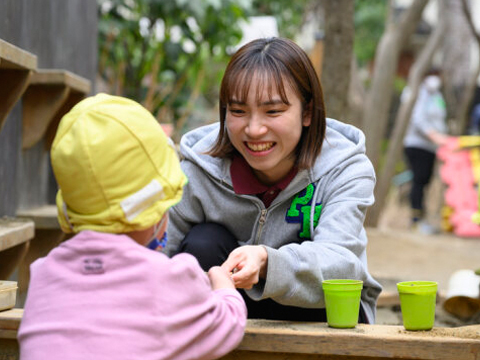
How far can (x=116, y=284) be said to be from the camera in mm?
1586

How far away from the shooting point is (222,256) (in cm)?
238

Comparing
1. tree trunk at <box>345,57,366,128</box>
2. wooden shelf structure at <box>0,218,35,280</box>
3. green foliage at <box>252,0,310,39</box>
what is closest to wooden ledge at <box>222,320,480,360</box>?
wooden shelf structure at <box>0,218,35,280</box>

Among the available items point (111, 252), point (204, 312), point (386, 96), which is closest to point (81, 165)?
point (111, 252)

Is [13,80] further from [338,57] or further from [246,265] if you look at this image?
[338,57]

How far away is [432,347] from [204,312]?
1.98ft

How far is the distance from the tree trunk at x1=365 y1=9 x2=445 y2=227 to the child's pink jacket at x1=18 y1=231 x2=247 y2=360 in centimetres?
608

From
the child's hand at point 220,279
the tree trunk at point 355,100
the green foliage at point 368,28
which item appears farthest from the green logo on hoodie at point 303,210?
the green foliage at point 368,28

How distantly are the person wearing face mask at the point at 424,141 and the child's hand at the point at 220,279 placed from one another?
7565 mm

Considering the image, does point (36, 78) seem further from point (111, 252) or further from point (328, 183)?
point (111, 252)

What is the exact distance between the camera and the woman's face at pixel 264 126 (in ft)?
7.43

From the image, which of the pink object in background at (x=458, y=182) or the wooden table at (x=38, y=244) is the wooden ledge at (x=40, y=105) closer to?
the wooden table at (x=38, y=244)

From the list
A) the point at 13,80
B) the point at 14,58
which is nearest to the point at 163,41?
the point at 13,80

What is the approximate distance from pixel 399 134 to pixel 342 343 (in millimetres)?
6927

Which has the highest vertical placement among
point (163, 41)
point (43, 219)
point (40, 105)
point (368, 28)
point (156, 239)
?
point (368, 28)
